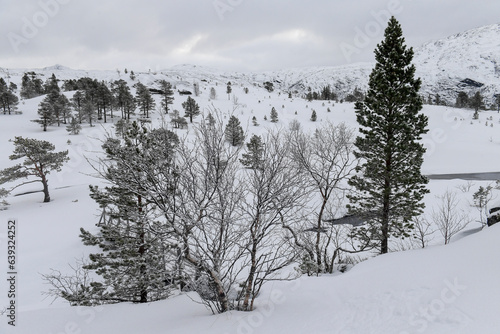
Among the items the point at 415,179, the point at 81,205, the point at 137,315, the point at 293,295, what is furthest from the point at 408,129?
the point at 81,205

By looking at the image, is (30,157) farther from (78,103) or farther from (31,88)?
(31,88)

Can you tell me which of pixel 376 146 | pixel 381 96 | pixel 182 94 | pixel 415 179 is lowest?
pixel 415 179

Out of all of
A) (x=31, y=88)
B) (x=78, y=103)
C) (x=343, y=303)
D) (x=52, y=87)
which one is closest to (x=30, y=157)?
(x=343, y=303)

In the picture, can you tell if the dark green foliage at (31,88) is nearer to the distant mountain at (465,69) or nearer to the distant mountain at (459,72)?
the distant mountain at (459,72)

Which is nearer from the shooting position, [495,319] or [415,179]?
[495,319]

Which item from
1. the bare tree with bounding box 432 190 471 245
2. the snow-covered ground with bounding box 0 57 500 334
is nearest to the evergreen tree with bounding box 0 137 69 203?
the snow-covered ground with bounding box 0 57 500 334

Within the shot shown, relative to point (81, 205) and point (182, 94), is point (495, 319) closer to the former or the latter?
point (81, 205)

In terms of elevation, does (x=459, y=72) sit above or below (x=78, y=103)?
above

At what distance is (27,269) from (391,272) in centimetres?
2010

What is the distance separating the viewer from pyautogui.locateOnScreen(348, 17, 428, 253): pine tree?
1260cm

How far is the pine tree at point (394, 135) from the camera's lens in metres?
12.6

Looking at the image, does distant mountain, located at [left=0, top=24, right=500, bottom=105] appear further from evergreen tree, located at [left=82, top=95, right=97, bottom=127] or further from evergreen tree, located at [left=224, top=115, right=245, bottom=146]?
evergreen tree, located at [left=224, top=115, right=245, bottom=146]

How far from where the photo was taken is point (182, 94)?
66.4 metres

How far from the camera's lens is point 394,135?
13359 millimetres
